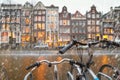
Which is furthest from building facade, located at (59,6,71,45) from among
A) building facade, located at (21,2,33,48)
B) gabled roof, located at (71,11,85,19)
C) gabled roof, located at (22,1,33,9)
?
gabled roof, located at (22,1,33,9)

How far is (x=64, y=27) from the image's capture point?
103 meters

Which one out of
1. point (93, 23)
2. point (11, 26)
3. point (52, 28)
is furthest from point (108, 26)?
point (11, 26)

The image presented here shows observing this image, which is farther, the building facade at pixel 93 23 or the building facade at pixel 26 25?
the building facade at pixel 93 23

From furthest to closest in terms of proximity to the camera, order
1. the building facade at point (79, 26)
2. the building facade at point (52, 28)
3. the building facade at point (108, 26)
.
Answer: the building facade at point (108, 26) → the building facade at point (52, 28) → the building facade at point (79, 26)

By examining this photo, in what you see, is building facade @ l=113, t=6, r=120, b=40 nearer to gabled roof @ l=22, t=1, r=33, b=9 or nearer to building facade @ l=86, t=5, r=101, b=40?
building facade @ l=86, t=5, r=101, b=40

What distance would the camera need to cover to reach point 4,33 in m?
104

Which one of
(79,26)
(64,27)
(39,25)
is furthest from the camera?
(79,26)

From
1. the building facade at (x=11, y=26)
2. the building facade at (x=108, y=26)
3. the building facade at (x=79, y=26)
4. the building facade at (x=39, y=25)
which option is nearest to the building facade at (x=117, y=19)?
the building facade at (x=108, y=26)

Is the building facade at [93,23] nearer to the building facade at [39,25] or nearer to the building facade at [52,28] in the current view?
the building facade at [52,28]

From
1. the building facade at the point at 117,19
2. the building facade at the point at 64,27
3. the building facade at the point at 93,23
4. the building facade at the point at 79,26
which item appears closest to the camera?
the building facade at the point at 64,27

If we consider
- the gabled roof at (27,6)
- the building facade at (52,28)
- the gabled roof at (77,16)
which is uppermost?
the gabled roof at (27,6)

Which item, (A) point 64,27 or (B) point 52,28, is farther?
(B) point 52,28

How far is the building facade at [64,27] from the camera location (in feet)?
338

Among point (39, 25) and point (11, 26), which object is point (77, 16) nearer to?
point (39, 25)
